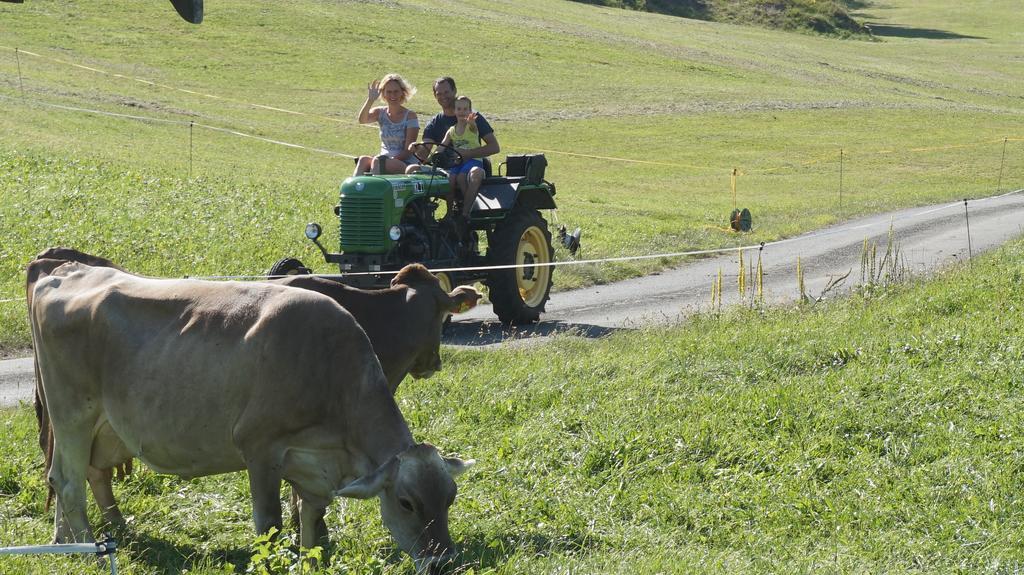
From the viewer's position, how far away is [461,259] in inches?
521

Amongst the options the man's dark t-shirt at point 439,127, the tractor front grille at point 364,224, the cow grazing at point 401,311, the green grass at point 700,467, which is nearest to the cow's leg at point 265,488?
the green grass at point 700,467

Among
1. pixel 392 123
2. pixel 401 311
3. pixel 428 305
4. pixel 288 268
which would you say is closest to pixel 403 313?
pixel 401 311

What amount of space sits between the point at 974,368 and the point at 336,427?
18.8ft

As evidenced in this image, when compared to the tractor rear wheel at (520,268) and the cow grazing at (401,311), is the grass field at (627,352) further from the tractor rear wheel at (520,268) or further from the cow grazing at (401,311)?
the tractor rear wheel at (520,268)

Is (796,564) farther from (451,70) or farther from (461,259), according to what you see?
(451,70)

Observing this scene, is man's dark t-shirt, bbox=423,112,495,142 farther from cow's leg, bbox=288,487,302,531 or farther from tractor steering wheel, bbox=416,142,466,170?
cow's leg, bbox=288,487,302,531

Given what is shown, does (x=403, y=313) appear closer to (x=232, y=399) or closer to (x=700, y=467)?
(x=232, y=399)

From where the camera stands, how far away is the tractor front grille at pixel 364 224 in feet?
41.0

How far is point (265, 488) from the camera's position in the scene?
231 inches

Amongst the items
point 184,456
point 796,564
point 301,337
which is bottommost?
point 796,564

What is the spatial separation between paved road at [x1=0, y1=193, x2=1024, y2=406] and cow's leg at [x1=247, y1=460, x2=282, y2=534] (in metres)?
4.76

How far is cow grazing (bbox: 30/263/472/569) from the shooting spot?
5.67 m

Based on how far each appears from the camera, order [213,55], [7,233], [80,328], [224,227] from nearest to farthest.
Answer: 1. [80,328]
2. [7,233]
3. [224,227]
4. [213,55]

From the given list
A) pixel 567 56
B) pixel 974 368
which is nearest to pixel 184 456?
pixel 974 368
